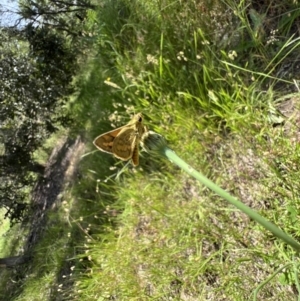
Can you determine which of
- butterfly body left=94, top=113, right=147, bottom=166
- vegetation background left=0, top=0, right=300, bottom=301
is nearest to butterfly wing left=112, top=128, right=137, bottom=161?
butterfly body left=94, top=113, right=147, bottom=166

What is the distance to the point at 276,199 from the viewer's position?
67.1 inches

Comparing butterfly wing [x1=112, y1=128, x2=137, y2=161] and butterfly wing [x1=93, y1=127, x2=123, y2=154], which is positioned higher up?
butterfly wing [x1=93, y1=127, x2=123, y2=154]

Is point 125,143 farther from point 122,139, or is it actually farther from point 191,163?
point 191,163

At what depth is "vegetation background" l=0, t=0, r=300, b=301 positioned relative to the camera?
5.75ft

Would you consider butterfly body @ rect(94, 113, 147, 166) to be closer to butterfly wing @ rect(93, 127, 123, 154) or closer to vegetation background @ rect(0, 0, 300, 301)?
butterfly wing @ rect(93, 127, 123, 154)

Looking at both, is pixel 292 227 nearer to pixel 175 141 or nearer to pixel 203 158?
pixel 203 158

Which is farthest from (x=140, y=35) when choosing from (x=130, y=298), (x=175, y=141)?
(x=130, y=298)

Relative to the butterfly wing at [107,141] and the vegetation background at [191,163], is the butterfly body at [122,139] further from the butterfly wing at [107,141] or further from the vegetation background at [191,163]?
the vegetation background at [191,163]

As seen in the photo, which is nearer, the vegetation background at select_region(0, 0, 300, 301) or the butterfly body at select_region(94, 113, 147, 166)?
the butterfly body at select_region(94, 113, 147, 166)

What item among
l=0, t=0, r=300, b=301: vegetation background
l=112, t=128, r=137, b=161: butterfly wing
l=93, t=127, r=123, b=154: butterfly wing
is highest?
l=93, t=127, r=123, b=154: butterfly wing

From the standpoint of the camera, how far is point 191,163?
7.28ft

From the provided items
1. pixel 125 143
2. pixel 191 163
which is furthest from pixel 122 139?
pixel 191 163

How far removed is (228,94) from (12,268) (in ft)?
10.5

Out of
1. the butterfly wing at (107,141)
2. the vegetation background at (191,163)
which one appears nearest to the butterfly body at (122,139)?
the butterfly wing at (107,141)
